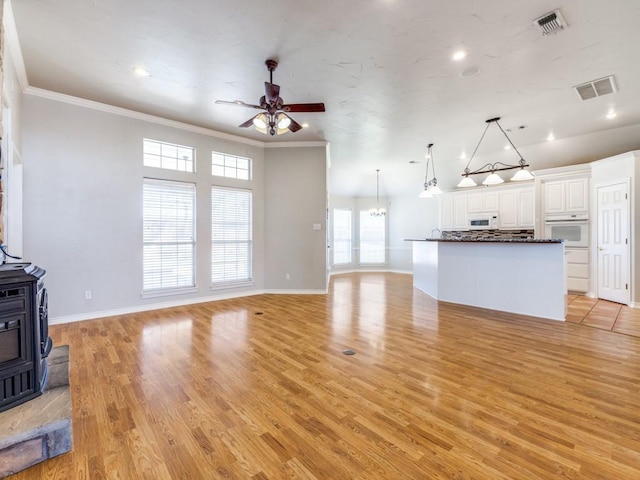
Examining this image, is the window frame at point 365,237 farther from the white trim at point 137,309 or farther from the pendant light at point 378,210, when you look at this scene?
the white trim at point 137,309

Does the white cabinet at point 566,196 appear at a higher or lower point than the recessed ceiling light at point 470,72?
lower

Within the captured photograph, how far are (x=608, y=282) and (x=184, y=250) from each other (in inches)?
320

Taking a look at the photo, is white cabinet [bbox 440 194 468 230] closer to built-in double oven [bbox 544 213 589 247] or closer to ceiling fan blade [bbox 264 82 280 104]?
built-in double oven [bbox 544 213 589 247]

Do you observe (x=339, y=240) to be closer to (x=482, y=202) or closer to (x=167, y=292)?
(x=482, y=202)

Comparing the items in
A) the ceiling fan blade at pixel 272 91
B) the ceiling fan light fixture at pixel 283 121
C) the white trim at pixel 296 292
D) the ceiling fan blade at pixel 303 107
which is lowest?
the white trim at pixel 296 292

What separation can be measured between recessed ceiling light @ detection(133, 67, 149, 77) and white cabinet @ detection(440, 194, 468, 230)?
8.16 m

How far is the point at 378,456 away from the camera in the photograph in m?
1.66

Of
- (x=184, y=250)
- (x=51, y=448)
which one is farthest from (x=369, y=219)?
(x=51, y=448)

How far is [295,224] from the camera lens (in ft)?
21.0

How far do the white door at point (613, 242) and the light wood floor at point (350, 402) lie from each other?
2.38m

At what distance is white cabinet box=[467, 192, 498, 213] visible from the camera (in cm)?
804

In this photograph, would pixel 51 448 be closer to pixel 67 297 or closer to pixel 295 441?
pixel 295 441

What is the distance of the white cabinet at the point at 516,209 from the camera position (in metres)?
7.38

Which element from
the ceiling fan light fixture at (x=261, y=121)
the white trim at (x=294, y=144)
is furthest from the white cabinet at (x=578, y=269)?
the ceiling fan light fixture at (x=261, y=121)
